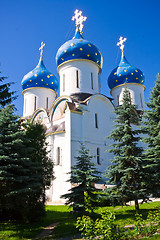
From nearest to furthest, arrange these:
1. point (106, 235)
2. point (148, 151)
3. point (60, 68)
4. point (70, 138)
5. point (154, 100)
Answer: point (106, 235) < point (148, 151) < point (154, 100) < point (70, 138) < point (60, 68)

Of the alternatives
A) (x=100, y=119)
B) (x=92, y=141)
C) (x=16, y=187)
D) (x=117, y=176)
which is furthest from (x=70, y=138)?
(x=16, y=187)

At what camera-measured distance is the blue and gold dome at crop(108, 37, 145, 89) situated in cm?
1964

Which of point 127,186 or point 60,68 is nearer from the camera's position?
point 127,186

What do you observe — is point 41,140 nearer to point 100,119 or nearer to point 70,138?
point 70,138

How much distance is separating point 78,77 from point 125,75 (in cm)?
546

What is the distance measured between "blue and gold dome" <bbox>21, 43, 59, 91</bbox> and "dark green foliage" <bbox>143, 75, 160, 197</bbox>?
1305 centimetres

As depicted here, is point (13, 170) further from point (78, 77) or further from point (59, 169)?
point (78, 77)

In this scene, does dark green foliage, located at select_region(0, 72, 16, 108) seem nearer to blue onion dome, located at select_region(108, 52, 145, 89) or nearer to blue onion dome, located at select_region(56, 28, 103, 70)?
blue onion dome, located at select_region(56, 28, 103, 70)

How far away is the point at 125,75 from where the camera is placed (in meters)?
19.7

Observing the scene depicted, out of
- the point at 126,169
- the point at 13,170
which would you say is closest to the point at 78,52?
the point at 126,169

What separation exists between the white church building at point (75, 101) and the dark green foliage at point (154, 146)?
483cm

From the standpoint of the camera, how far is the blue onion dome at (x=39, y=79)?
66.4 feet

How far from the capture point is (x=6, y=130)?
7113 millimetres

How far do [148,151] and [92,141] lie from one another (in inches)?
229
